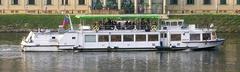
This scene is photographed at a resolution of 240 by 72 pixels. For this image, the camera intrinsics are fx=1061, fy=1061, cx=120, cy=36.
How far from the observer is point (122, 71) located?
280 ft

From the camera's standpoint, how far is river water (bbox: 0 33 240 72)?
87.2m

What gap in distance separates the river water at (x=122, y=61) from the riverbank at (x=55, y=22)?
47019 millimetres

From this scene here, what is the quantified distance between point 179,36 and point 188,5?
68086mm

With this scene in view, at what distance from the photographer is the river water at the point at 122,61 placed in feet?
286

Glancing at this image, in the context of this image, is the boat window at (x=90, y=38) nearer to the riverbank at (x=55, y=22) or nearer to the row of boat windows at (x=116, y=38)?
the row of boat windows at (x=116, y=38)

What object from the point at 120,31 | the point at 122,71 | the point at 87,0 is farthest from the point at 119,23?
the point at 87,0

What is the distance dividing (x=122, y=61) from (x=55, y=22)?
67.8 meters

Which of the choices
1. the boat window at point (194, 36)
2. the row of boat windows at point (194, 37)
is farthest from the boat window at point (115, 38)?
the boat window at point (194, 36)

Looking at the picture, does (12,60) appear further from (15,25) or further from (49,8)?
(49,8)

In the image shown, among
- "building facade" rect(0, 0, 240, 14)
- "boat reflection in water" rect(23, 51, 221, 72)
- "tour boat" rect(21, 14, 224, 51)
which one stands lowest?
"boat reflection in water" rect(23, 51, 221, 72)

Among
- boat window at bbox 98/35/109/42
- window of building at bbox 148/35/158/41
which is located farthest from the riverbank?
boat window at bbox 98/35/109/42

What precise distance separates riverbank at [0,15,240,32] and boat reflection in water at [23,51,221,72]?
5501 cm

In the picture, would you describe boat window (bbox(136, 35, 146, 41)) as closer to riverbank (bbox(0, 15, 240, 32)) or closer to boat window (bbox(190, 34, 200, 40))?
boat window (bbox(190, 34, 200, 40))

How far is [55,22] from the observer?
16175cm
